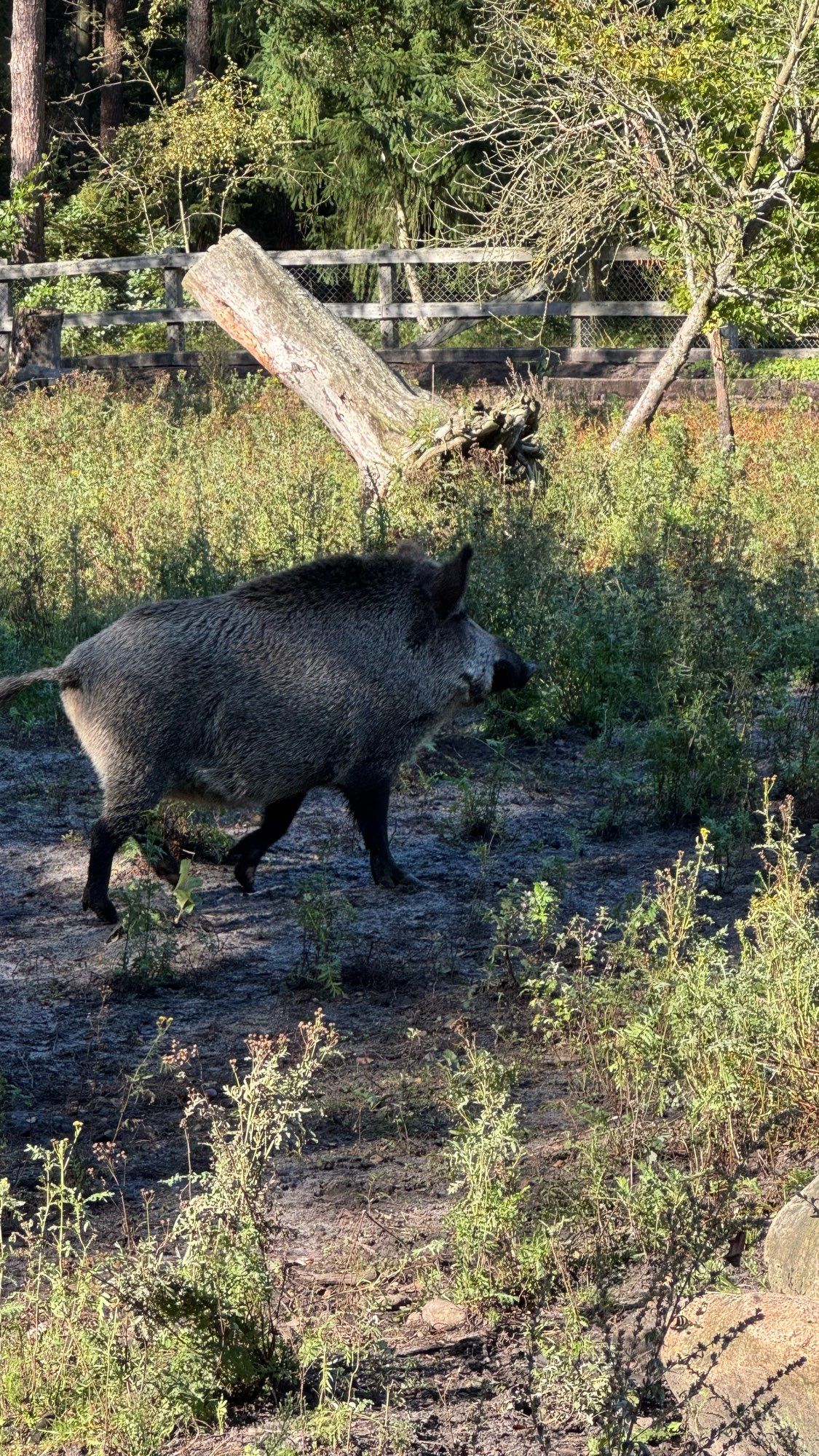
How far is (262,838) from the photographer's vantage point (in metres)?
6.35

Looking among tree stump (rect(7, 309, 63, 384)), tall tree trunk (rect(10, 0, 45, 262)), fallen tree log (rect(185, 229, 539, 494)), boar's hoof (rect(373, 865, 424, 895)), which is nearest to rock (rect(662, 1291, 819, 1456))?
boar's hoof (rect(373, 865, 424, 895))

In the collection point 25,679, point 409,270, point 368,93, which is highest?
point 368,93

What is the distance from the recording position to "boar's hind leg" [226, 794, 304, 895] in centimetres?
633

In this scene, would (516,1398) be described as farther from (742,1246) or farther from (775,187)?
(775,187)

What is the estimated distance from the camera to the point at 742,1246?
12.0ft

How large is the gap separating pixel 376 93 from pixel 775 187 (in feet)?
55.9

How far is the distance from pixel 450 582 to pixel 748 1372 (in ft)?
13.1

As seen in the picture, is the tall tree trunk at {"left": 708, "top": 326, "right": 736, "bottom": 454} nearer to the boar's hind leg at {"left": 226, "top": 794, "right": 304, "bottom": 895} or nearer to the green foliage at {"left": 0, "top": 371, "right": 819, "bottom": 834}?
the green foliage at {"left": 0, "top": 371, "right": 819, "bottom": 834}

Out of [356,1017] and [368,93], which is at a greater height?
[368,93]

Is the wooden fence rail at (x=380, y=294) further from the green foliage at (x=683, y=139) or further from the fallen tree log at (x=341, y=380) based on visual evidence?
the fallen tree log at (x=341, y=380)

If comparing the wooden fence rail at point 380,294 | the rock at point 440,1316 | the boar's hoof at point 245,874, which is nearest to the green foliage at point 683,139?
the wooden fence rail at point 380,294

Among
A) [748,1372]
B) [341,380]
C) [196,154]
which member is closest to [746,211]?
[341,380]

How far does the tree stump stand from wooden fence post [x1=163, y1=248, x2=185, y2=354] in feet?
8.53

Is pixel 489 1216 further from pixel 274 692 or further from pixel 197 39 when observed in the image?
A: pixel 197 39
